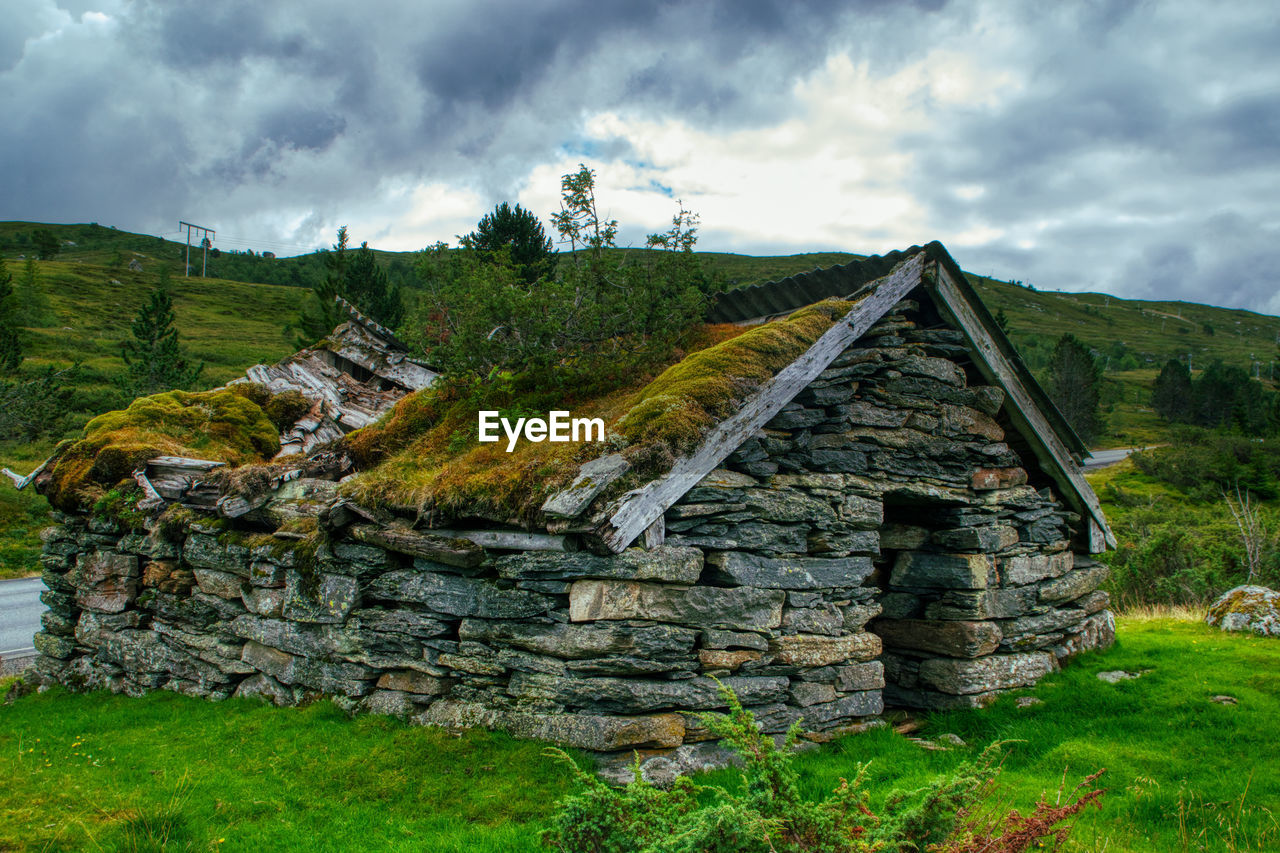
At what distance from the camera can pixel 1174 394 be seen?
70.9 metres

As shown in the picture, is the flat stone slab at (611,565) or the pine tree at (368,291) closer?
the flat stone slab at (611,565)

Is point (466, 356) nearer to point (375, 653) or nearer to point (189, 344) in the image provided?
point (375, 653)

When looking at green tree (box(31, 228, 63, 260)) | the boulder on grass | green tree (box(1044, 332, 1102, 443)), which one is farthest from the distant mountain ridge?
the boulder on grass

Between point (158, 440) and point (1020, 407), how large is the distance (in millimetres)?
10221

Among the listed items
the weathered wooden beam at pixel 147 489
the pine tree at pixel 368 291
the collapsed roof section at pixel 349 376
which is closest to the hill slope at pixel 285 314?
the collapsed roof section at pixel 349 376

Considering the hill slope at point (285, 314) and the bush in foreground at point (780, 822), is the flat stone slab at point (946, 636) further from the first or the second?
the hill slope at point (285, 314)

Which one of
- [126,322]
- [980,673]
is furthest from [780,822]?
[126,322]

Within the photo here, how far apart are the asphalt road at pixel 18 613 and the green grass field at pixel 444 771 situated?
8.08 meters

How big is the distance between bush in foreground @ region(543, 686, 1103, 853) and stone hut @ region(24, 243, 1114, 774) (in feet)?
5.68

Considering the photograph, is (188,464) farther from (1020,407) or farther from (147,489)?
(1020,407)

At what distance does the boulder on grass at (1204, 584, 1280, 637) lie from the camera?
31.2 ft

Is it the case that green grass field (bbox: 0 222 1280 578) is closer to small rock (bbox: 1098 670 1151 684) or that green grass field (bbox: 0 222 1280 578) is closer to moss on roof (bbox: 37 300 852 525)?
moss on roof (bbox: 37 300 852 525)

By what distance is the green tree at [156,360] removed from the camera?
97.2 ft

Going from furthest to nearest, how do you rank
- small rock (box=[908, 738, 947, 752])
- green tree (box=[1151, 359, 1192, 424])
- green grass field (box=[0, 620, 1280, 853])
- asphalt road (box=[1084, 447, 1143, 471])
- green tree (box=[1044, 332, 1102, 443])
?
green tree (box=[1151, 359, 1192, 424]), green tree (box=[1044, 332, 1102, 443]), asphalt road (box=[1084, 447, 1143, 471]), small rock (box=[908, 738, 947, 752]), green grass field (box=[0, 620, 1280, 853])
